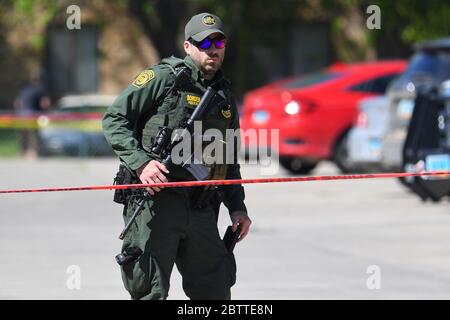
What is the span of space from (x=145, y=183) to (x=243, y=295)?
2.61 m

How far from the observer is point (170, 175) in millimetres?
6395

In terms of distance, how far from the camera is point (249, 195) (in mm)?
16484

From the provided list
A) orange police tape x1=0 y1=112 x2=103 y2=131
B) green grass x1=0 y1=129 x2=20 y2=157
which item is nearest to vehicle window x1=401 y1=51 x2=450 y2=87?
orange police tape x1=0 y1=112 x2=103 y2=131

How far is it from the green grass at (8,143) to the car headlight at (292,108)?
8710mm

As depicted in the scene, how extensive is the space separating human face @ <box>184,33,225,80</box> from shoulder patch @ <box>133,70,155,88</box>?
224 millimetres

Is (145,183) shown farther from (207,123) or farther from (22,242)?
(22,242)

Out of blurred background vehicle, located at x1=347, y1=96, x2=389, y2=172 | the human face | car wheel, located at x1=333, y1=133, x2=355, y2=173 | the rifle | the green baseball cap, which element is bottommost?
car wheel, located at x1=333, y1=133, x2=355, y2=173

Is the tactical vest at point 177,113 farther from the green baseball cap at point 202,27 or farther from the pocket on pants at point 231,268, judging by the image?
the pocket on pants at point 231,268

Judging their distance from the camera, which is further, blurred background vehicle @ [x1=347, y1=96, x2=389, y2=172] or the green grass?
the green grass

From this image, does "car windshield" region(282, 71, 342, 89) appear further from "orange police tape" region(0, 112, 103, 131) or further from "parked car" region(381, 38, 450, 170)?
"orange police tape" region(0, 112, 103, 131)

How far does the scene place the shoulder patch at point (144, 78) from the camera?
6.30 metres

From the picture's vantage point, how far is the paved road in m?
9.05

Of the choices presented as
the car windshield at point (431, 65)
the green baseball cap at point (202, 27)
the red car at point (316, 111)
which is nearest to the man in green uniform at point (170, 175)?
the green baseball cap at point (202, 27)
